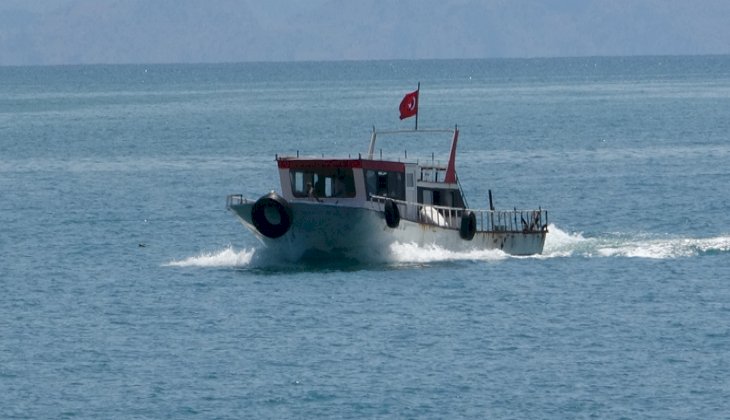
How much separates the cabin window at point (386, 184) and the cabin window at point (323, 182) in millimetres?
653

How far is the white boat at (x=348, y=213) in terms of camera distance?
5606cm

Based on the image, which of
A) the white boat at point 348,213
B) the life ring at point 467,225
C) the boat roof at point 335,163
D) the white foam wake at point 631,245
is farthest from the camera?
the white foam wake at point 631,245

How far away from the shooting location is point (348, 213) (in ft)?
184

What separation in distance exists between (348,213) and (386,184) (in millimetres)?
2214

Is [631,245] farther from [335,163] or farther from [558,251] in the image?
[335,163]

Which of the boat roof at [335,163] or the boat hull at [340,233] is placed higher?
the boat roof at [335,163]

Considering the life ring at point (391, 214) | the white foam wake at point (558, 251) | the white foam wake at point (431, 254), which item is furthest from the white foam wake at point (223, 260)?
the life ring at point (391, 214)

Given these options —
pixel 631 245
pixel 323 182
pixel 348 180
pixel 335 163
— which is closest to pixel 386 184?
pixel 348 180

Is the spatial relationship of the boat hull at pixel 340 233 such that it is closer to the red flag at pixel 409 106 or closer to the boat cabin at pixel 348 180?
the boat cabin at pixel 348 180

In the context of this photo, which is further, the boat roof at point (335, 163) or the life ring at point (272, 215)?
the boat roof at point (335, 163)

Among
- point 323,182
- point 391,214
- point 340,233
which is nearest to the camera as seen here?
point 391,214

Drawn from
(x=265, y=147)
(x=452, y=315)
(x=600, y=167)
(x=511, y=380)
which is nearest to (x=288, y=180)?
(x=452, y=315)

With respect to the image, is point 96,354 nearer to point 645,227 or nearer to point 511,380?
point 511,380

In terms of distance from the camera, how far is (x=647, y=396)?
3988 cm
